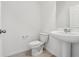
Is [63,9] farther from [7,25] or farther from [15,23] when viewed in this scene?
[7,25]

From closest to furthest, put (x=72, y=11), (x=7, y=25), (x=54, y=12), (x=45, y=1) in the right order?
1. (x=72, y=11)
2. (x=7, y=25)
3. (x=54, y=12)
4. (x=45, y=1)

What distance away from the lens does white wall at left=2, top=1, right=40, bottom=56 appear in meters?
1.90

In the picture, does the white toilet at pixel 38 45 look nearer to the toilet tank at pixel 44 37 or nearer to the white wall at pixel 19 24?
the toilet tank at pixel 44 37

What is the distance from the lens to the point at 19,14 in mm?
2090

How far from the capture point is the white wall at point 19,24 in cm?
190

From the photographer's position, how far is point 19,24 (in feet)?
6.91

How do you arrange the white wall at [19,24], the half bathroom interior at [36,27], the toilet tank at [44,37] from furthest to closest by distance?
the toilet tank at [44,37], the white wall at [19,24], the half bathroom interior at [36,27]

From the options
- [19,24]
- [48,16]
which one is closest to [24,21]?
[19,24]

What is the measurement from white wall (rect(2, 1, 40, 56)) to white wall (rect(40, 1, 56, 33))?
0.52ft

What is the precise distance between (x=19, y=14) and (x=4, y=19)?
44 cm

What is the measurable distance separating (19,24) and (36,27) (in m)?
0.56

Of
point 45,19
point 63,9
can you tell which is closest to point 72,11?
point 63,9

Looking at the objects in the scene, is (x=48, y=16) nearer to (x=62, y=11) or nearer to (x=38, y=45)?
(x=62, y=11)

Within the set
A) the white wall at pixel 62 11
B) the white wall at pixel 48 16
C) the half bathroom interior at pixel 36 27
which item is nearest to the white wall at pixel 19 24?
the half bathroom interior at pixel 36 27
